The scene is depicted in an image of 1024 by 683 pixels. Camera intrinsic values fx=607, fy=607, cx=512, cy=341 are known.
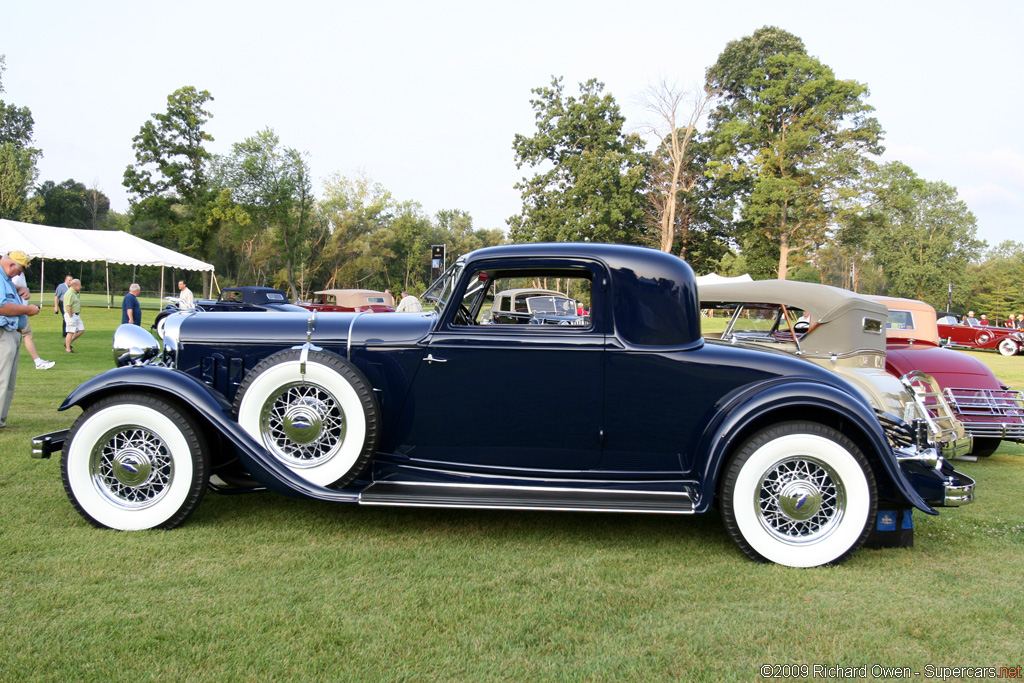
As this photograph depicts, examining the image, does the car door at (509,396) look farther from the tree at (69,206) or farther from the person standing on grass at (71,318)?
the tree at (69,206)

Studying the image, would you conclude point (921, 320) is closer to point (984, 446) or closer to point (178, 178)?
point (984, 446)

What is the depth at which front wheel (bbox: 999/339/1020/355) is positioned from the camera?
2256 cm

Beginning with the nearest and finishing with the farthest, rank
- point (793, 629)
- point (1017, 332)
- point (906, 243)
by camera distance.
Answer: point (793, 629) → point (1017, 332) → point (906, 243)

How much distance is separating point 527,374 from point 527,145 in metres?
40.3

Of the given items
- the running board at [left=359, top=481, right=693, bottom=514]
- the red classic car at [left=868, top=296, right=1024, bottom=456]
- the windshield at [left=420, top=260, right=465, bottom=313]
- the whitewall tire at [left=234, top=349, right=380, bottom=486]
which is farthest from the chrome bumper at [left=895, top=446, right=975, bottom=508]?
the whitewall tire at [left=234, top=349, right=380, bottom=486]

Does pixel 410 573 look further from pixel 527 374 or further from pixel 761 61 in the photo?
pixel 761 61

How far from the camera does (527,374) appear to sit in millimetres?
3533

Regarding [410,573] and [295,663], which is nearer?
[295,663]

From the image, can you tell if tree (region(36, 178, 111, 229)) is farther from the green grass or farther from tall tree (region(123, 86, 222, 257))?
the green grass

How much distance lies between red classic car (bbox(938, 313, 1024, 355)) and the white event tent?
30304mm

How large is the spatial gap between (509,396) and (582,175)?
36.5 m

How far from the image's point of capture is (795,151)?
36.4 metres

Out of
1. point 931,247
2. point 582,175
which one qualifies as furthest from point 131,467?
point 931,247

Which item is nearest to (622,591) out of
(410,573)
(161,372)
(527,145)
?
(410,573)
